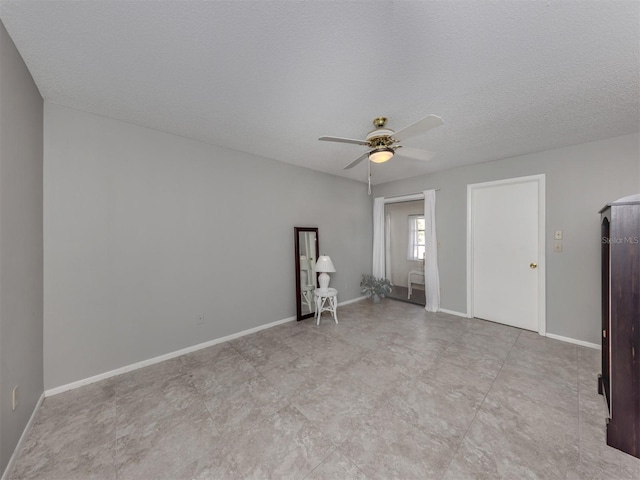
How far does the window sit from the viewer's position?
568 centimetres

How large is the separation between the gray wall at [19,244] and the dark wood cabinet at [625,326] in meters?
3.63

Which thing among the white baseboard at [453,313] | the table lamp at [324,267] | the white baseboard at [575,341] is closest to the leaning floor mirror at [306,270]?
the table lamp at [324,267]

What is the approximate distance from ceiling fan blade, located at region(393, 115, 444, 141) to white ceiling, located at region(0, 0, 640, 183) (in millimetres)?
290

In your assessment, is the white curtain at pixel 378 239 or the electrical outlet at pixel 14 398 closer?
the electrical outlet at pixel 14 398

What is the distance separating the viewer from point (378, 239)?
193 inches

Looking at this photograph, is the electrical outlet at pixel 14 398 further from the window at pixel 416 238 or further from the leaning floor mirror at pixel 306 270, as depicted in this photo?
the window at pixel 416 238

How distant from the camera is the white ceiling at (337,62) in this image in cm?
118

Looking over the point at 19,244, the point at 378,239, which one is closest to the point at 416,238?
the point at 378,239

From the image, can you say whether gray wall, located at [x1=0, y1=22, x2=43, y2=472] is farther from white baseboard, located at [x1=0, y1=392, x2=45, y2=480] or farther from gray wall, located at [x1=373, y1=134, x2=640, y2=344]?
gray wall, located at [x1=373, y1=134, x2=640, y2=344]

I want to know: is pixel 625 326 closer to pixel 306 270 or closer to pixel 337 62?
pixel 337 62

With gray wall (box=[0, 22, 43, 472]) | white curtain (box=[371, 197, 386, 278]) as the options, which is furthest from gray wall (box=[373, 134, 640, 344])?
gray wall (box=[0, 22, 43, 472])

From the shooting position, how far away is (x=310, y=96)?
187 centimetres

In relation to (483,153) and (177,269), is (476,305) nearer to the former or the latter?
(483,153)

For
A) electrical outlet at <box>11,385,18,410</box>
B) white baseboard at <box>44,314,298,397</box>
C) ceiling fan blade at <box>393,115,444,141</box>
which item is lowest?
white baseboard at <box>44,314,298,397</box>
